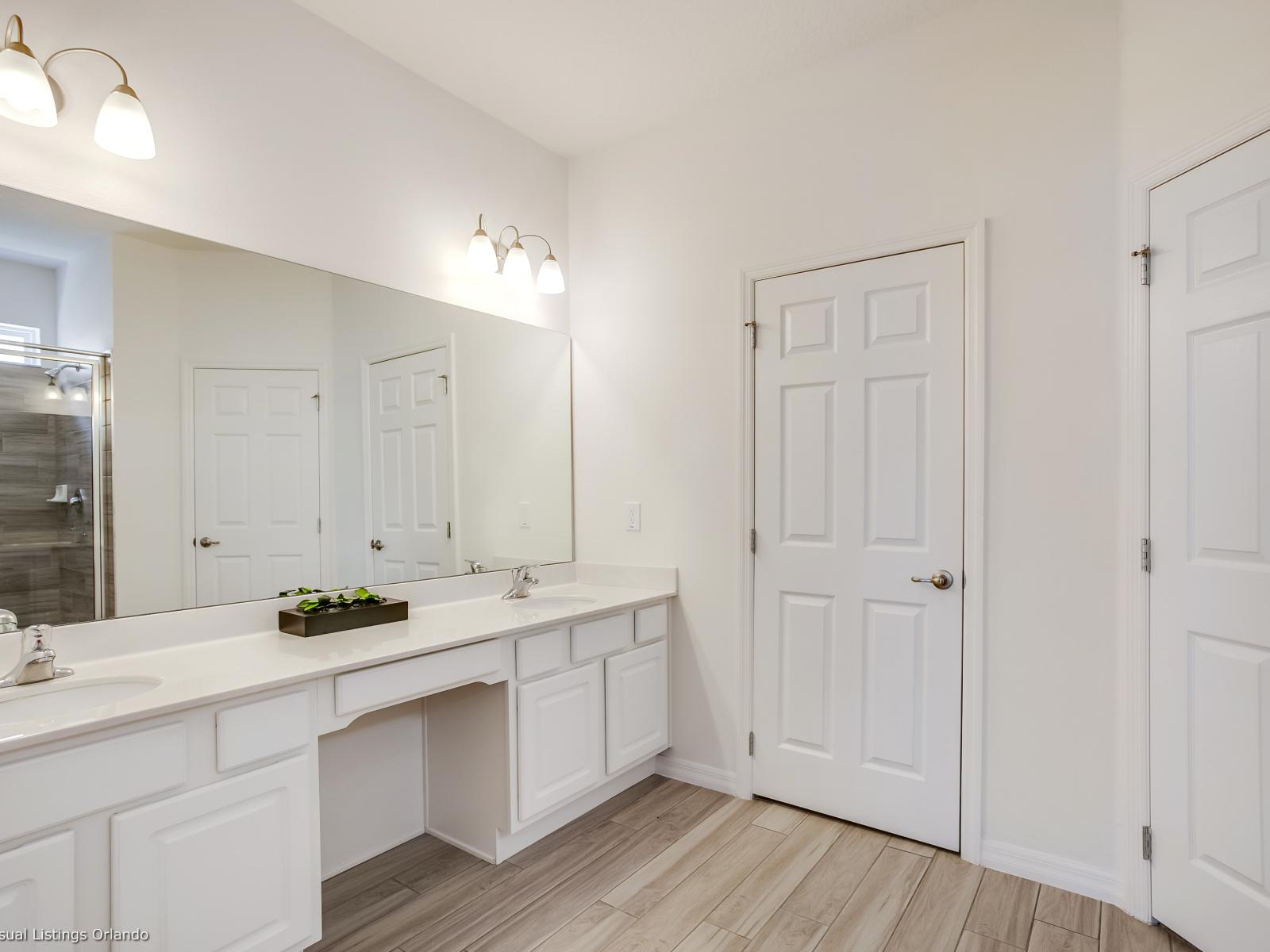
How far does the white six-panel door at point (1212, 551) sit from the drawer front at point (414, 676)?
1903mm

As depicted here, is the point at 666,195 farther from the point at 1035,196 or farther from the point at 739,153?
the point at 1035,196

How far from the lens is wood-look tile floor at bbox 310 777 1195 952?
1.90 metres

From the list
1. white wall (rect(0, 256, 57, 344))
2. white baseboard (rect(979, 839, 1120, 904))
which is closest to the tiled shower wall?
white wall (rect(0, 256, 57, 344))

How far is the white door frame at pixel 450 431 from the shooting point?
7.80 feet

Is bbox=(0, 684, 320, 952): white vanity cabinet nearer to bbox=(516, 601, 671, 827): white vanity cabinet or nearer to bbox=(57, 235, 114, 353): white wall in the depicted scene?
bbox=(516, 601, 671, 827): white vanity cabinet

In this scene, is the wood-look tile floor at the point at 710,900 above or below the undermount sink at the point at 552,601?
below

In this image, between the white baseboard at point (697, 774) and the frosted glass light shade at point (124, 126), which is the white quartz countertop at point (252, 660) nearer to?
the white baseboard at point (697, 774)

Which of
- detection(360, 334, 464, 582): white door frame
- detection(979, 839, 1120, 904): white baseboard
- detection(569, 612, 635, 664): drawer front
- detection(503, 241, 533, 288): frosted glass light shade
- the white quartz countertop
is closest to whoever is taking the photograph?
the white quartz countertop

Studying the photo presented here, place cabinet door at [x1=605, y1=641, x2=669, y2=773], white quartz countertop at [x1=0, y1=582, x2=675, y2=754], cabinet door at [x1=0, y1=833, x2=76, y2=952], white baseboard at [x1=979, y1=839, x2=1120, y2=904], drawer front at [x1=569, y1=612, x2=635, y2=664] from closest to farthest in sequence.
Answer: cabinet door at [x1=0, y1=833, x2=76, y2=952] < white quartz countertop at [x1=0, y1=582, x2=675, y2=754] < white baseboard at [x1=979, y1=839, x2=1120, y2=904] < drawer front at [x1=569, y1=612, x2=635, y2=664] < cabinet door at [x1=605, y1=641, x2=669, y2=773]

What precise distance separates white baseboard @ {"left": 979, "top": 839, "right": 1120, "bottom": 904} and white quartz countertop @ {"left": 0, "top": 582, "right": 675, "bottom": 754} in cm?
146

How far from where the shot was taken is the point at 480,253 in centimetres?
276

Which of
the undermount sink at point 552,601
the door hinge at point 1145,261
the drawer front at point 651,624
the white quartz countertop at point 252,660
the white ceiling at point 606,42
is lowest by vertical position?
the drawer front at point 651,624

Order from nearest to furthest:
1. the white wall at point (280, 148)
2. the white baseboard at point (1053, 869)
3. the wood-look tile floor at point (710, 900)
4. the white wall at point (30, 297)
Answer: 1. the white wall at point (30, 297)
2. the white wall at point (280, 148)
3. the wood-look tile floor at point (710, 900)
4. the white baseboard at point (1053, 869)

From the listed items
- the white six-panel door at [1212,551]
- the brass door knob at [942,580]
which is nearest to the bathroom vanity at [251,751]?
the brass door knob at [942,580]
